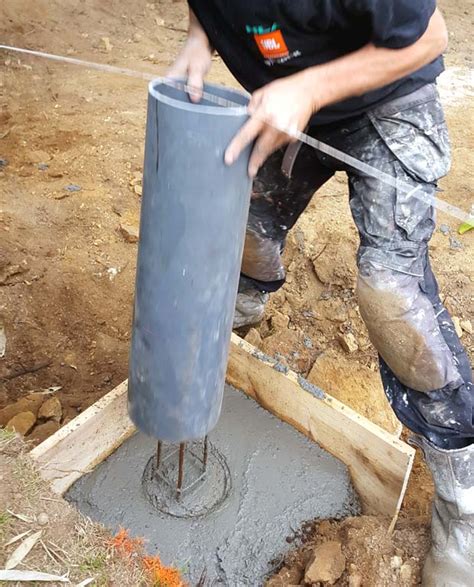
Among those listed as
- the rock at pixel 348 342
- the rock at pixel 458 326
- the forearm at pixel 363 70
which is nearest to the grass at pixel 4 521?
the forearm at pixel 363 70

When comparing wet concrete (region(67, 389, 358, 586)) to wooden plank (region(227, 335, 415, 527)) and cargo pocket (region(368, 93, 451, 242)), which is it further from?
cargo pocket (region(368, 93, 451, 242))

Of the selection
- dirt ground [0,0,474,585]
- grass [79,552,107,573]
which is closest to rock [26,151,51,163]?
dirt ground [0,0,474,585]

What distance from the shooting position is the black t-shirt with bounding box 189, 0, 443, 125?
164cm

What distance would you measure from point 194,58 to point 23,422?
1.50 m

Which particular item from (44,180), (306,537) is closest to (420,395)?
(306,537)

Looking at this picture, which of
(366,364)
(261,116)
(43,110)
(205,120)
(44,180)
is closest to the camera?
(205,120)

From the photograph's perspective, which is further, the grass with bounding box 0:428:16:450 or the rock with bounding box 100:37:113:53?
the rock with bounding box 100:37:113:53

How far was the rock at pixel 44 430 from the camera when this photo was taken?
100 inches

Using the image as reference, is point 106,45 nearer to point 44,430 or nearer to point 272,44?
A: point 44,430

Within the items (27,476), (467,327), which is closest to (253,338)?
(467,327)

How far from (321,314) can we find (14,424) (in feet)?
5.06

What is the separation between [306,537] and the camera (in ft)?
7.53

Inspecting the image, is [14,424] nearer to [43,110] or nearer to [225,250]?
[225,250]

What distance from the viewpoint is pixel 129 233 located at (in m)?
3.49
